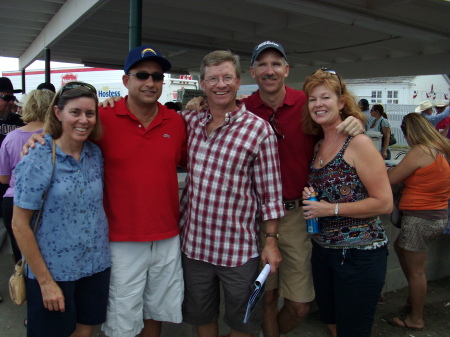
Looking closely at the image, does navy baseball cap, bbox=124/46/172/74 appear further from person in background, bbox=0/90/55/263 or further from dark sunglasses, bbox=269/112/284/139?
person in background, bbox=0/90/55/263

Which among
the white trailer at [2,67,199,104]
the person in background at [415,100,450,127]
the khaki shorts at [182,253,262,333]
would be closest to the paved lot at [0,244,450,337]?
the khaki shorts at [182,253,262,333]

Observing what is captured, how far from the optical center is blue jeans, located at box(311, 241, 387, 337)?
2340mm

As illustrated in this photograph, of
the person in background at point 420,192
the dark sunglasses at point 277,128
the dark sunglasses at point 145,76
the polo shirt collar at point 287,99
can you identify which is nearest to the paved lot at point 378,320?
the person in background at point 420,192

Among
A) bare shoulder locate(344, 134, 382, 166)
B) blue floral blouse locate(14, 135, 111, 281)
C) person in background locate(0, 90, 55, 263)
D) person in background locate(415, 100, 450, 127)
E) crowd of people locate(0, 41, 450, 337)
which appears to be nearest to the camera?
blue floral blouse locate(14, 135, 111, 281)

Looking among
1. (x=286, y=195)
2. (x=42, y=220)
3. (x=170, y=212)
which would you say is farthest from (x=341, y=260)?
(x=42, y=220)

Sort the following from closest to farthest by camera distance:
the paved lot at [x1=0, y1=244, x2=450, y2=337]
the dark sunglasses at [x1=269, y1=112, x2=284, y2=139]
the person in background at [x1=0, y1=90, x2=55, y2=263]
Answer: the dark sunglasses at [x1=269, y1=112, x2=284, y2=139]
the person in background at [x1=0, y1=90, x2=55, y2=263]
the paved lot at [x1=0, y1=244, x2=450, y2=337]

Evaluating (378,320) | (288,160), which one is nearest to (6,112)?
(288,160)

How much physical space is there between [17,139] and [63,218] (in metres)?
1.37

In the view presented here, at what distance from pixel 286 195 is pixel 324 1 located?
8.43ft

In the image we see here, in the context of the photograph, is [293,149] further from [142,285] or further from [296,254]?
[142,285]

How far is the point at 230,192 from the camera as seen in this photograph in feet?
7.76

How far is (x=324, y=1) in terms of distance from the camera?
4117 mm

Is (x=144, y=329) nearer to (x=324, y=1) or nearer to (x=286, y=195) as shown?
(x=286, y=195)

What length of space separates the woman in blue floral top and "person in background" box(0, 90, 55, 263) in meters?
1.15
